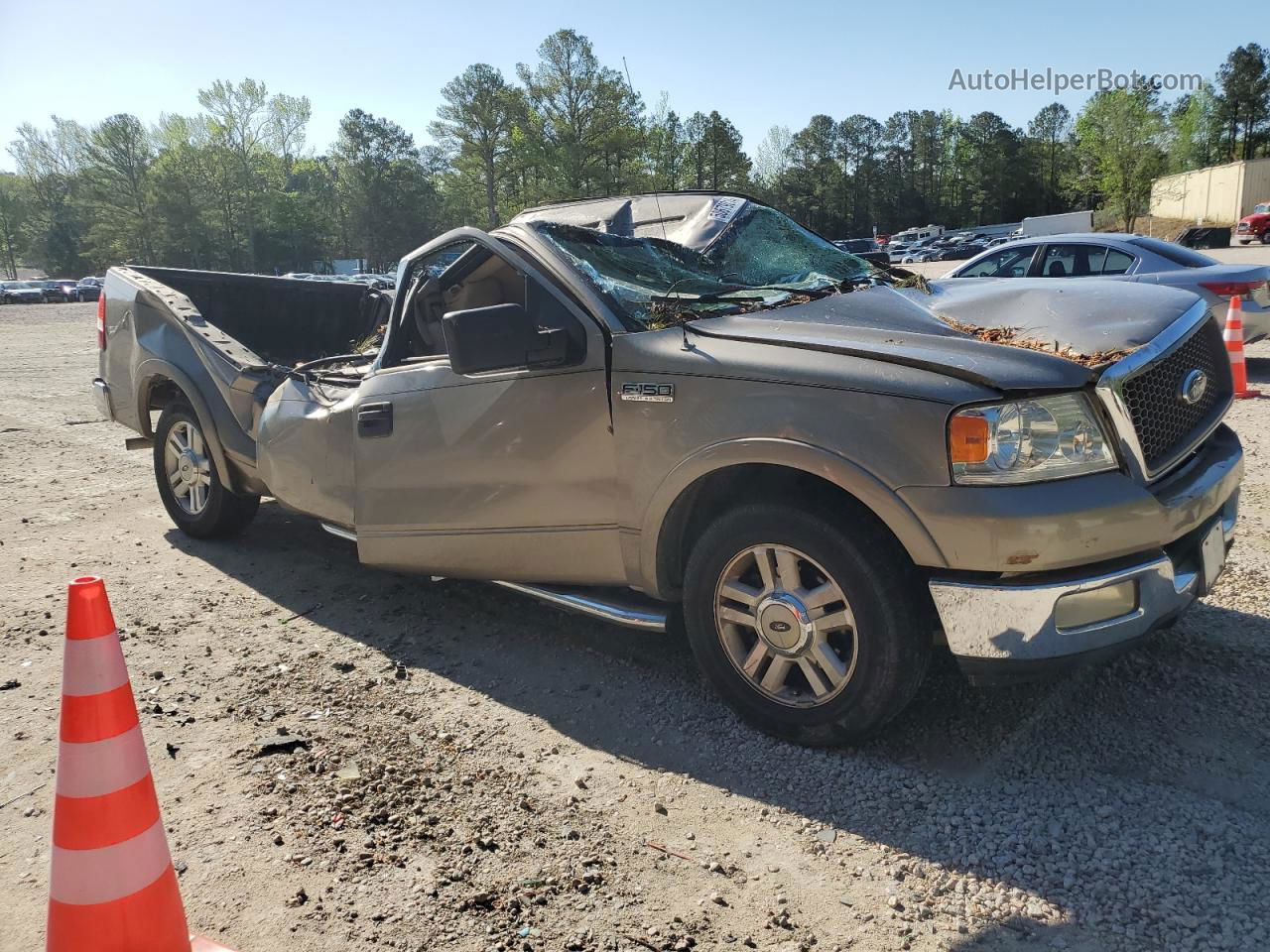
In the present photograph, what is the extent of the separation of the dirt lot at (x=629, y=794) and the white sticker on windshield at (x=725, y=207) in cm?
191

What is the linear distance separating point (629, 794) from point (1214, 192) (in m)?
68.7

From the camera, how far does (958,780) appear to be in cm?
283

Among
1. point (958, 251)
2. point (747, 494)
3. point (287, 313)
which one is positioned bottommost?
point (747, 494)

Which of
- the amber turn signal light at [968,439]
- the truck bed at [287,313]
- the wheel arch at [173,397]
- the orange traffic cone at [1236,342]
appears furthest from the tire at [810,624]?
the orange traffic cone at [1236,342]

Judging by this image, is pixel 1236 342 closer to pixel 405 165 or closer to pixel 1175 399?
pixel 1175 399

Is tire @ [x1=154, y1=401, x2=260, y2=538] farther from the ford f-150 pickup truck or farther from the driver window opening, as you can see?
the driver window opening

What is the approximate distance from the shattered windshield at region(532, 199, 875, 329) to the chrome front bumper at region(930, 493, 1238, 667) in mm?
1377

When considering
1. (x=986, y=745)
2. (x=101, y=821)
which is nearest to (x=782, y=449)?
(x=986, y=745)

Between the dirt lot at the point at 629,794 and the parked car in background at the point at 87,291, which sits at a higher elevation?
the parked car in background at the point at 87,291

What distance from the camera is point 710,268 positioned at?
148 inches

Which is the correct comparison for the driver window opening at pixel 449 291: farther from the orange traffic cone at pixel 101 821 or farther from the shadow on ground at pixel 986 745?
the orange traffic cone at pixel 101 821

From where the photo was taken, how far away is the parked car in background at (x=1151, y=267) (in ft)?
29.2

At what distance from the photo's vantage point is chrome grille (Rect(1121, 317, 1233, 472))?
8.97 ft

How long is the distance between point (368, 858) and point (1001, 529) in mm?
2013
